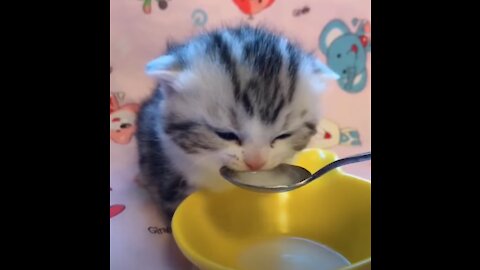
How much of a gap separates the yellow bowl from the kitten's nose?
0.37 ft

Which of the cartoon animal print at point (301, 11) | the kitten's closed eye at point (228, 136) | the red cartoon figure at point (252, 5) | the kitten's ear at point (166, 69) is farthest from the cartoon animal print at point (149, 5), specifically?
the kitten's closed eye at point (228, 136)

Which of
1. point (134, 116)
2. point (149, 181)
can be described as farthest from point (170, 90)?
point (134, 116)

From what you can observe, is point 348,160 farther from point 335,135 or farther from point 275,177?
point 335,135

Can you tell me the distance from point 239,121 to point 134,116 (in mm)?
476

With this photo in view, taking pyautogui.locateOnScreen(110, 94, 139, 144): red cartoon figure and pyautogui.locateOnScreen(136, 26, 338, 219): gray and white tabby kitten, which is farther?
pyautogui.locateOnScreen(110, 94, 139, 144): red cartoon figure

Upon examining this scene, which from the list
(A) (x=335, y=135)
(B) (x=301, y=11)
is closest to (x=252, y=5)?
(B) (x=301, y=11)

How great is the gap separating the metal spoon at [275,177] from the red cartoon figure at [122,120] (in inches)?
16.0

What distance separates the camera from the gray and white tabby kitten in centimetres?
69

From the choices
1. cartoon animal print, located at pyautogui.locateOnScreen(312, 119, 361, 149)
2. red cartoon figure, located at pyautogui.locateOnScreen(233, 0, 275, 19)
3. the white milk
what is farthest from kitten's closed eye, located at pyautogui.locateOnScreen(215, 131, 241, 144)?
red cartoon figure, located at pyautogui.locateOnScreen(233, 0, 275, 19)

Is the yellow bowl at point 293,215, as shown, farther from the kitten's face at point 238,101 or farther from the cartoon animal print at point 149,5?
the cartoon animal print at point 149,5

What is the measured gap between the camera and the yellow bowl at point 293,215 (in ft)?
2.47

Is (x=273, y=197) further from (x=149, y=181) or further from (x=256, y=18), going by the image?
(x=256, y=18)

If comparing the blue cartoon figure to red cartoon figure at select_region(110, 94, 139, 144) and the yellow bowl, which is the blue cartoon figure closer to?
the yellow bowl

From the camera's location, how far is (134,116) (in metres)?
1.08
